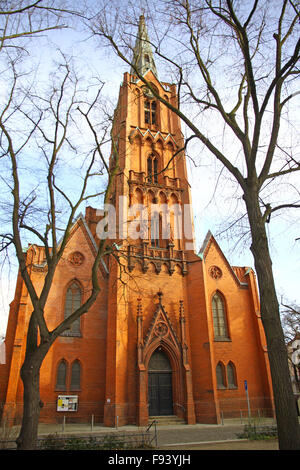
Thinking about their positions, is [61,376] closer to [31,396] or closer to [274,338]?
[31,396]

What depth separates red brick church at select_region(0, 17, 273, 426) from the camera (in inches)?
781

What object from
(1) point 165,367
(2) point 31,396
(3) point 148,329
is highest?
(3) point 148,329

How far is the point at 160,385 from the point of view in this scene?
21344mm

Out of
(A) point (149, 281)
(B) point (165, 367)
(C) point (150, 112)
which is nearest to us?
(B) point (165, 367)

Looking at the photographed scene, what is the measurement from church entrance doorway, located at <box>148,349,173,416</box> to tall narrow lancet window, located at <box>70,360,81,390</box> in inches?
171

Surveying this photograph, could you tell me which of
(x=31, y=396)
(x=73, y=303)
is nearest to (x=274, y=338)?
(x=31, y=396)

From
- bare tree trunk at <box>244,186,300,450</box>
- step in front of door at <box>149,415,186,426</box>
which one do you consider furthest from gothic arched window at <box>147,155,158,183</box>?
bare tree trunk at <box>244,186,300,450</box>

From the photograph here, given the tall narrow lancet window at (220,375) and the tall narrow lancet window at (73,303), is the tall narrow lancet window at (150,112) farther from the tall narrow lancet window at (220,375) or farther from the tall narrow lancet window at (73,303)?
the tall narrow lancet window at (220,375)

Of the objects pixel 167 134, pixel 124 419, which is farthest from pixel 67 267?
pixel 167 134

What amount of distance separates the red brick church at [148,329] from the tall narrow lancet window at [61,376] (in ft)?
0.18

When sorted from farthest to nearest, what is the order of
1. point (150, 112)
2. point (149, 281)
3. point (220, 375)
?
point (150, 112) → point (149, 281) → point (220, 375)

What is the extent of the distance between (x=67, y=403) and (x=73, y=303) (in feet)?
19.5
